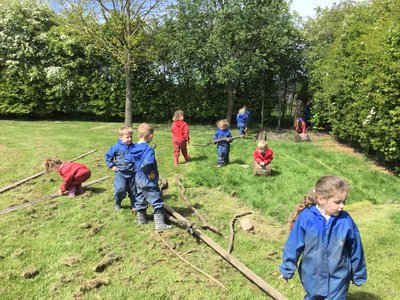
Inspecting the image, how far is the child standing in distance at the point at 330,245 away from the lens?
3.38m

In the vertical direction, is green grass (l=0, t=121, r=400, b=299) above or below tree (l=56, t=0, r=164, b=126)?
below

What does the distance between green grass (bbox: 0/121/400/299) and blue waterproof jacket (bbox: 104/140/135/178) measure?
88cm

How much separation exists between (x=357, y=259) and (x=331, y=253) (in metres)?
0.28

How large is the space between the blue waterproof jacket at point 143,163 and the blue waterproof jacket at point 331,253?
327 cm

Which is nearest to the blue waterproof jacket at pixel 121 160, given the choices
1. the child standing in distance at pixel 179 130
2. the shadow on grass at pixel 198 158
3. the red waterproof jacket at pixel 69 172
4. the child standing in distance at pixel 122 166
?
the child standing in distance at pixel 122 166

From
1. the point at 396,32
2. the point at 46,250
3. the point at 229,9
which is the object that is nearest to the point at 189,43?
the point at 229,9

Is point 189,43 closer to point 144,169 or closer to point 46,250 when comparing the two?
point 144,169

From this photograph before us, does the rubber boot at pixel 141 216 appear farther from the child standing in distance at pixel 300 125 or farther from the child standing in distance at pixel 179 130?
the child standing in distance at pixel 300 125

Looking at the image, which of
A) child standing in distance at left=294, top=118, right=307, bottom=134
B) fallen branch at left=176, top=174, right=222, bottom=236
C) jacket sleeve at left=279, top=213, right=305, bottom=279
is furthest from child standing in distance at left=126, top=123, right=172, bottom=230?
child standing in distance at left=294, top=118, right=307, bottom=134

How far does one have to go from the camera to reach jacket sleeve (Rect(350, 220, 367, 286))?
3428 mm

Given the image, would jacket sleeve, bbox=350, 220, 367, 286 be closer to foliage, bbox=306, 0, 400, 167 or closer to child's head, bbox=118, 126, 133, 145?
child's head, bbox=118, 126, 133, 145

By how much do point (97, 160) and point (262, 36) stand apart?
11.2 meters

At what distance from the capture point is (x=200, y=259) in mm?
5469

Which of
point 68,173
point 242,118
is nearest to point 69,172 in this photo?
point 68,173
